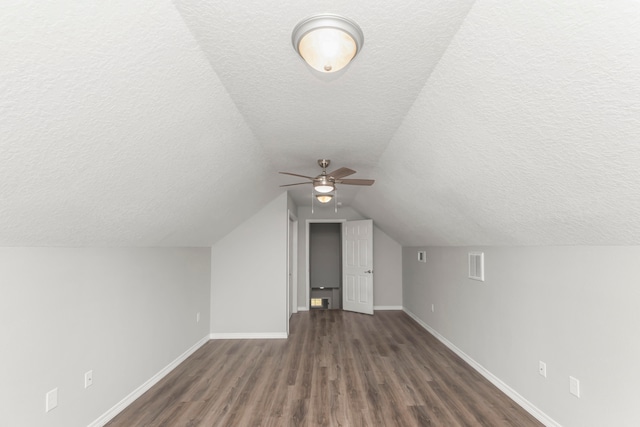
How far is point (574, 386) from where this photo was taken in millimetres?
2500

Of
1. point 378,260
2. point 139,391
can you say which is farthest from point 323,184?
point 378,260

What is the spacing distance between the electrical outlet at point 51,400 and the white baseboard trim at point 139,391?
485 millimetres

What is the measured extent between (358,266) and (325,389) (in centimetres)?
405

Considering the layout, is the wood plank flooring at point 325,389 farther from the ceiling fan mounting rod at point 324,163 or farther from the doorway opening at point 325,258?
the doorway opening at point 325,258

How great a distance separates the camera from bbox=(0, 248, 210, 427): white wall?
80.1 inches

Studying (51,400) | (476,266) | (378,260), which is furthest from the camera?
(378,260)

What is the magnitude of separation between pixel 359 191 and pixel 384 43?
4.07 metres

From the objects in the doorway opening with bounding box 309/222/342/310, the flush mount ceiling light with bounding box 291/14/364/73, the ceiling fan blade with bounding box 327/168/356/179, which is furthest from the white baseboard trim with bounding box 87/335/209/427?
the doorway opening with bounding box 309/222/342/310

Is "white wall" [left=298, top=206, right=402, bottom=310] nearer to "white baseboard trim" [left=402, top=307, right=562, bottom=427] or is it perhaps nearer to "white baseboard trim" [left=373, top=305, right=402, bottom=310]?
"white baseboard trim" [left=373, top=305, right=402, bottom=310]

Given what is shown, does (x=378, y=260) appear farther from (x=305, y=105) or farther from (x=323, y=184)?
(x=305, y=105)

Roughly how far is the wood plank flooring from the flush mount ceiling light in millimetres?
2715

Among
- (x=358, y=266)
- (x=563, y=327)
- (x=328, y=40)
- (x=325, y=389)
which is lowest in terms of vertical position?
(x=325, y=389)

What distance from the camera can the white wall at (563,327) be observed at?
2125 millimetres

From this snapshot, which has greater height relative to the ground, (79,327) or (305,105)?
(305,105)
